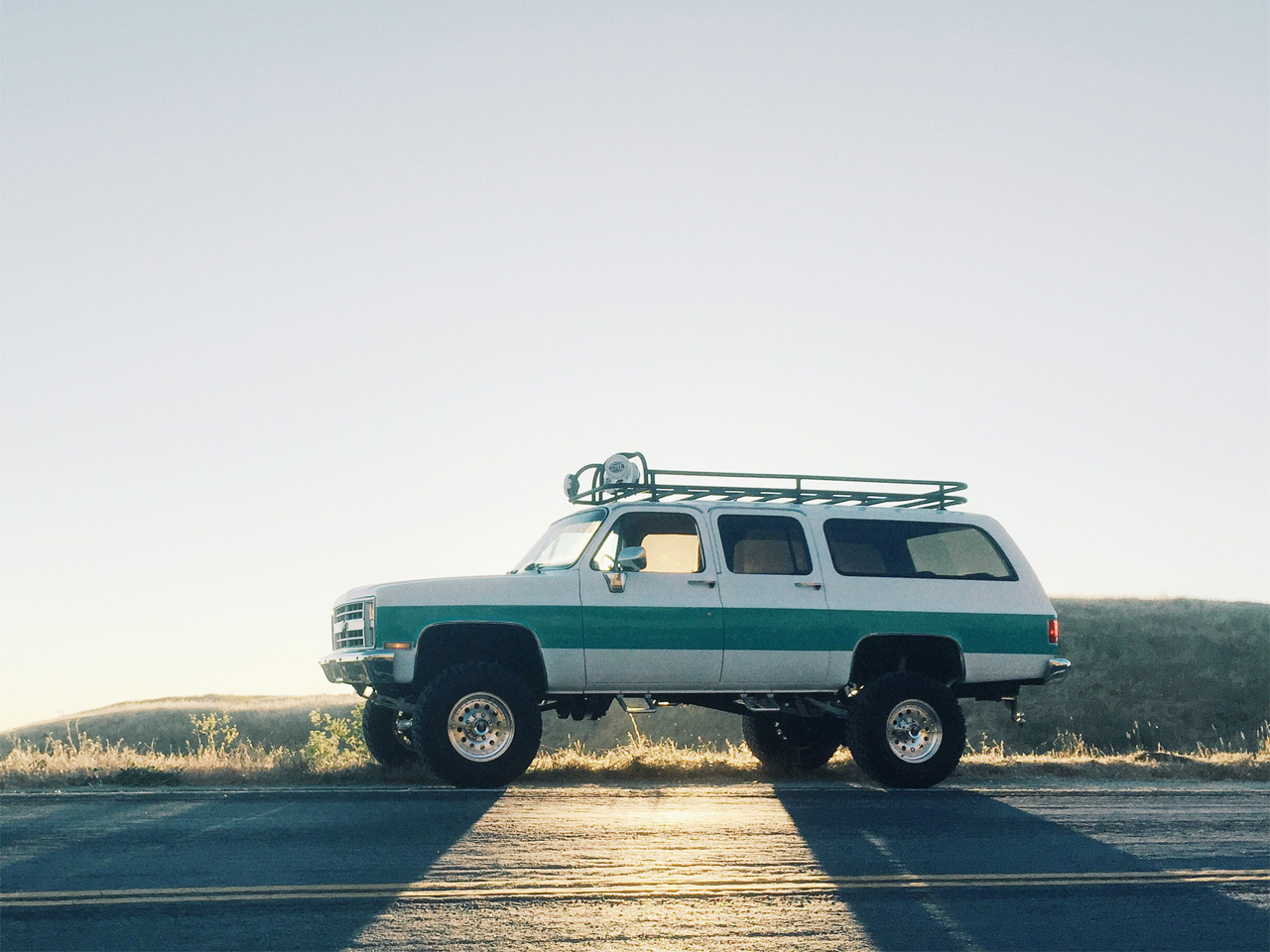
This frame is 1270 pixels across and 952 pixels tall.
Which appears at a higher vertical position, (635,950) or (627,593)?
(627,593)

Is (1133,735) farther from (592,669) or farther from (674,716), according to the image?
(592,669)

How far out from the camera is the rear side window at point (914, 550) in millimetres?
12625

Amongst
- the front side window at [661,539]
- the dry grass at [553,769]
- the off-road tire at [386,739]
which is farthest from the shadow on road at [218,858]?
the front side window at [661,539]

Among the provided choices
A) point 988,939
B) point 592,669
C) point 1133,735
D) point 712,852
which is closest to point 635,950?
point 988,939

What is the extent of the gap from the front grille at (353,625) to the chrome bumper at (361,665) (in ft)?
0.33

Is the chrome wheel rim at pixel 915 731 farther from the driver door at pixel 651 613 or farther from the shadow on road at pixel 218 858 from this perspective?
the shadow on road at pixel 218 858

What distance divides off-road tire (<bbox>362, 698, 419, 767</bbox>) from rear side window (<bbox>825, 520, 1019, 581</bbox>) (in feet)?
15.1

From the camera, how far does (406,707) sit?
37.7ft

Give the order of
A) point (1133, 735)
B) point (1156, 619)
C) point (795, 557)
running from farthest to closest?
point (1156, 619) < point (1133, 735) < point (795, 557)

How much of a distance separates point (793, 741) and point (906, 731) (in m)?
1.80

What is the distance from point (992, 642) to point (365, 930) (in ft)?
27.6

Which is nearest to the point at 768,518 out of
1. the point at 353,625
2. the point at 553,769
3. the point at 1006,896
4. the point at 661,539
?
the point at 661,539

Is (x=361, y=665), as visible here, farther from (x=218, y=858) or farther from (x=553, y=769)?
(x=218, y=858)

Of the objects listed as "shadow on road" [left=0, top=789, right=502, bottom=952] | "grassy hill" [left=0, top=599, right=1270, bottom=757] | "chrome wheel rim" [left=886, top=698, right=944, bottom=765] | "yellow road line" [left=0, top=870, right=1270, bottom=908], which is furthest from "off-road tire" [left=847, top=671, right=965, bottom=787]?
"grassy hill" [left=0, top=599, right=1270, bottom=757]
